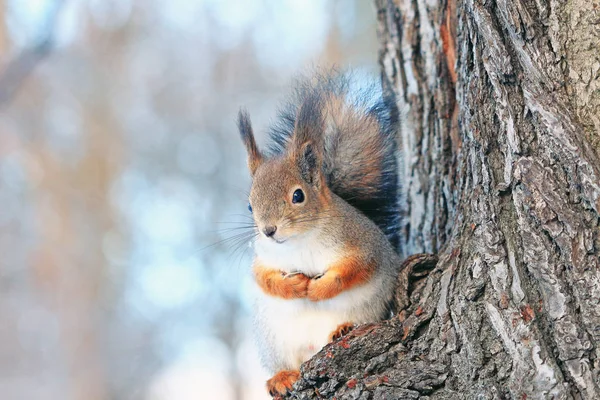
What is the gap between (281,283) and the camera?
5.87ft

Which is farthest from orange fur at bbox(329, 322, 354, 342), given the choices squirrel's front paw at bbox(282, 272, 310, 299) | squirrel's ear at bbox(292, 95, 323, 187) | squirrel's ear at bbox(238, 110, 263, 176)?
squirrel's ear at bbox(238, 110, 263, 176)

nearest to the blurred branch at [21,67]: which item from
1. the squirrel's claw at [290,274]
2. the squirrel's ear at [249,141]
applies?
the squirrel's ear at [249,141]

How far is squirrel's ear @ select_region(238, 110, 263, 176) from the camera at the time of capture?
202cm

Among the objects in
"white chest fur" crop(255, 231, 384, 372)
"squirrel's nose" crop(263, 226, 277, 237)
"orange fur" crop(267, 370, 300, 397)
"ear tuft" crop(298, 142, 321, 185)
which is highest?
"ear tuft" crop(298, 142, 321, 185)

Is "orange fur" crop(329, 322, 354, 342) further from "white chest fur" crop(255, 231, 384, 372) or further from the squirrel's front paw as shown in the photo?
the squirrel's front paw

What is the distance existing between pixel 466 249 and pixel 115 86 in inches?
261

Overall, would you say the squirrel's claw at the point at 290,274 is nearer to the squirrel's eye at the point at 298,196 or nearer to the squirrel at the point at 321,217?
the squirrel at the point at 321,217

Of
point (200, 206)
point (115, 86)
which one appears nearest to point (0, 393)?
point (200, 206)

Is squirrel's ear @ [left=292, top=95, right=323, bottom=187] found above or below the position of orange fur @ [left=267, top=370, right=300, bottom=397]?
above

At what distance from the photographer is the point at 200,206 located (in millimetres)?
6777

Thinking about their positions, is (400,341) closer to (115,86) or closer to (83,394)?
(83,394)

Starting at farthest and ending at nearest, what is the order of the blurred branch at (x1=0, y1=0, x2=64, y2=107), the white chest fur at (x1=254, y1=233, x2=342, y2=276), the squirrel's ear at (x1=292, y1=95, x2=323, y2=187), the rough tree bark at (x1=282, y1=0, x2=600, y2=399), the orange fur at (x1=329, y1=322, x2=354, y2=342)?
the squirrel's ear at (x1=292, y1=95, x2=323, y2=187)
the white chest fur at (x1=254, y1=233, x2=342, y2=276)
the orange fur at (x1=329, y1=322, x2=354, y2=342)
the blurred branch at (x1=0, y1=0, x2=64, y2=107)
the rough tree bark at (x1=282, y1=0, x2=600, y2=399)

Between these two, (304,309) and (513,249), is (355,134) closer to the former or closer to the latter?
(304,309)

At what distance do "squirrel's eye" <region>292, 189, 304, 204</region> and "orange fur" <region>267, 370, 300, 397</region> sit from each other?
1.54ft
